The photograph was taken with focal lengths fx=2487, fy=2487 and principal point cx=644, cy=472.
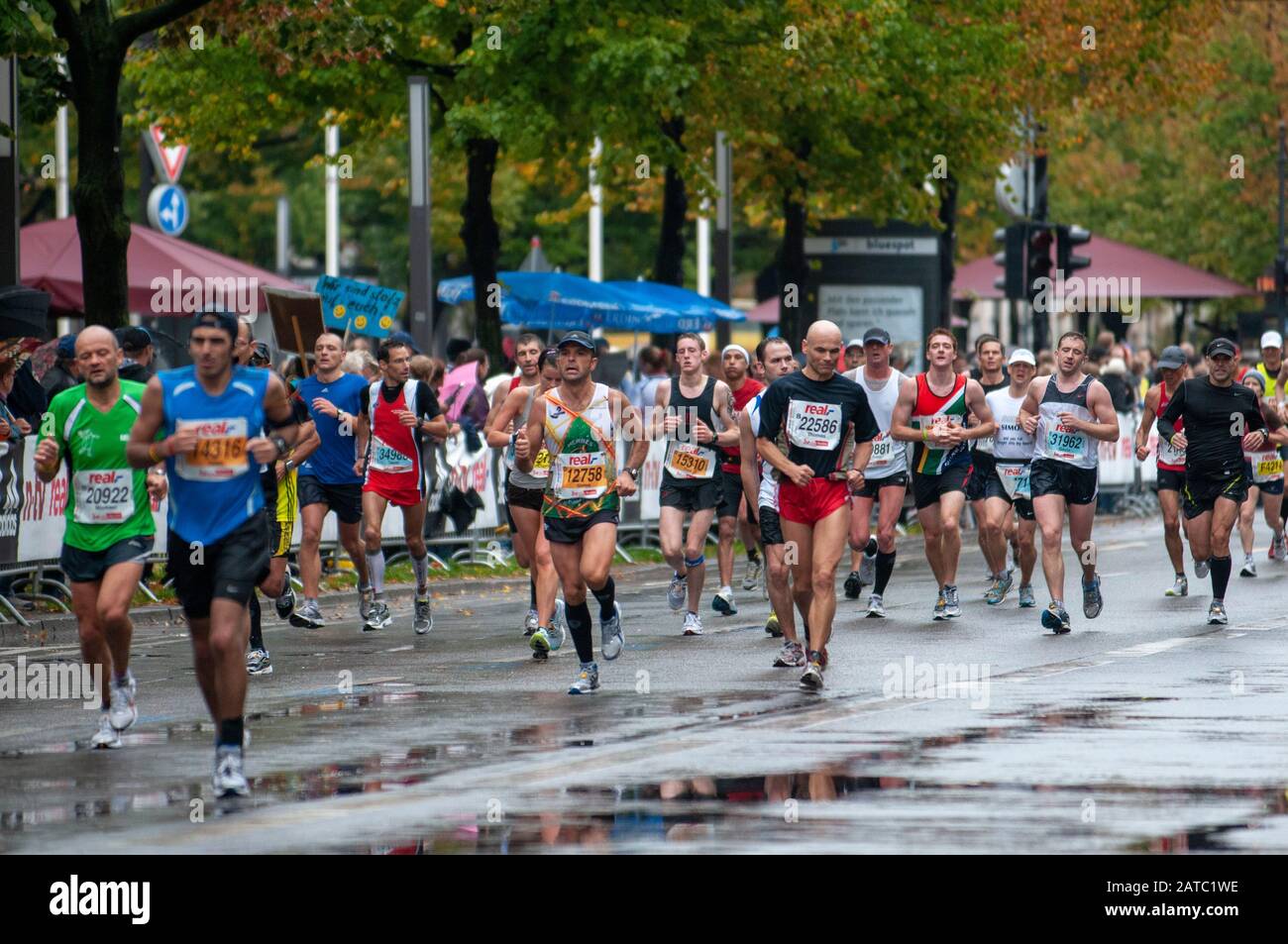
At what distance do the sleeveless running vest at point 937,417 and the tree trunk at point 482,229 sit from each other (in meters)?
8.92

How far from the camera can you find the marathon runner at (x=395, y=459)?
17.2m

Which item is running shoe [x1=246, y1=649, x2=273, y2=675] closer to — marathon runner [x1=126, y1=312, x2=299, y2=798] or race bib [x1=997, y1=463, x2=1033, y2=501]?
marathon runner [x1=126, y1=312, x2=299, y2=798]

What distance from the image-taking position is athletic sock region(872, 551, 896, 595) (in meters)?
18.0

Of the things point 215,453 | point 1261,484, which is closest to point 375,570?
point 215,453

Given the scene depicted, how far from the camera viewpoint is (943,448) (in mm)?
17938

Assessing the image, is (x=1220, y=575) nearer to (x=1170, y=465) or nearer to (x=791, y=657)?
(x=1170, y=465)

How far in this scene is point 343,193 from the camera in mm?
61031

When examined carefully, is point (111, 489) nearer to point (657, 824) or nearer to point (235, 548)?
point (235, 548)

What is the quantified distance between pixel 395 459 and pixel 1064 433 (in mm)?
4628

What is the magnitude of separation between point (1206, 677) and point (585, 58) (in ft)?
40.7

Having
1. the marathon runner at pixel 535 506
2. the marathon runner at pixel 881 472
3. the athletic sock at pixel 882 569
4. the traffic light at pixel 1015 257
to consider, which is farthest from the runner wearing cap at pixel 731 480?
the traffic light at pixel 1015 257

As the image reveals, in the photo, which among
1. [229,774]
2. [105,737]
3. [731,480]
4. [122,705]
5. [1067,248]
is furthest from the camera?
[1067,248]

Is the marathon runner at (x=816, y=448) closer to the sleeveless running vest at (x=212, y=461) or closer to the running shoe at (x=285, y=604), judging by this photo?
the sleeveless running vest at (x=212, y=461)

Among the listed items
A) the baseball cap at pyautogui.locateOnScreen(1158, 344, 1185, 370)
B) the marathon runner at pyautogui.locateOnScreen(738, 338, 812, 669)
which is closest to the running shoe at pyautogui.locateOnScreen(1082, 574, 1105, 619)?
the baseball cap at pyautogui.locateOnScreen(1158, 344, 1185, 370)
